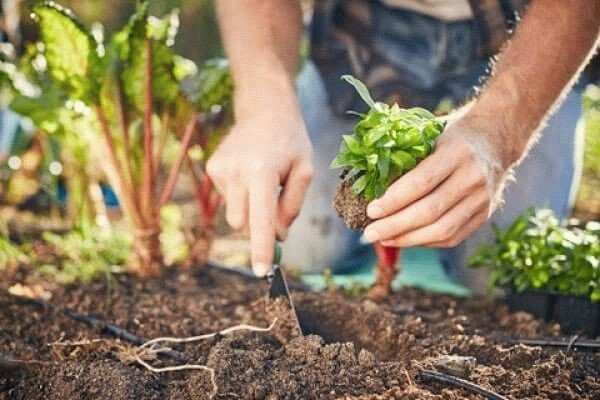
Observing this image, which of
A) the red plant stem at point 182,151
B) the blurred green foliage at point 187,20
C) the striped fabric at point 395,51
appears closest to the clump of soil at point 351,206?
the red plant stem at point 182,151

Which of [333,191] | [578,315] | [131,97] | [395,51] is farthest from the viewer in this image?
[333,191]

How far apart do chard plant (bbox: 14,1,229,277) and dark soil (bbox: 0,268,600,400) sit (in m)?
0.33

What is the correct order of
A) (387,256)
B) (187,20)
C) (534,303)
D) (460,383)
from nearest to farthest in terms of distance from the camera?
(460,383) < (534,303) < (387,256) < (187,20)

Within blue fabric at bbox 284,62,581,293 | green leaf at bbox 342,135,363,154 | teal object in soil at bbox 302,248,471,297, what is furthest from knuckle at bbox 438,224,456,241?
blue fabric at bbox 284,62,581,293

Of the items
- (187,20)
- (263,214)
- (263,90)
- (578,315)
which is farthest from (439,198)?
(187,20)

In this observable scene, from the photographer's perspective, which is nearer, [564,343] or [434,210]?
[434,210]

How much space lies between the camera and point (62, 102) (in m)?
2.66

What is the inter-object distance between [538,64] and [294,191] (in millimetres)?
776

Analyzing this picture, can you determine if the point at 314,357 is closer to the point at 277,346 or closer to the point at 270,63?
the point at 277,346

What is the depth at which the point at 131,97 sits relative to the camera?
2.68 metres

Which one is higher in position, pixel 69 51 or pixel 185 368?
pixel 69 51

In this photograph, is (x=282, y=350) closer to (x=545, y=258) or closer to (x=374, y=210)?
(x=374, y=210)

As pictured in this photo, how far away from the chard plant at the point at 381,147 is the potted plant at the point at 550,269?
2.11 feet

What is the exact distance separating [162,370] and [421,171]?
0.75 metres
